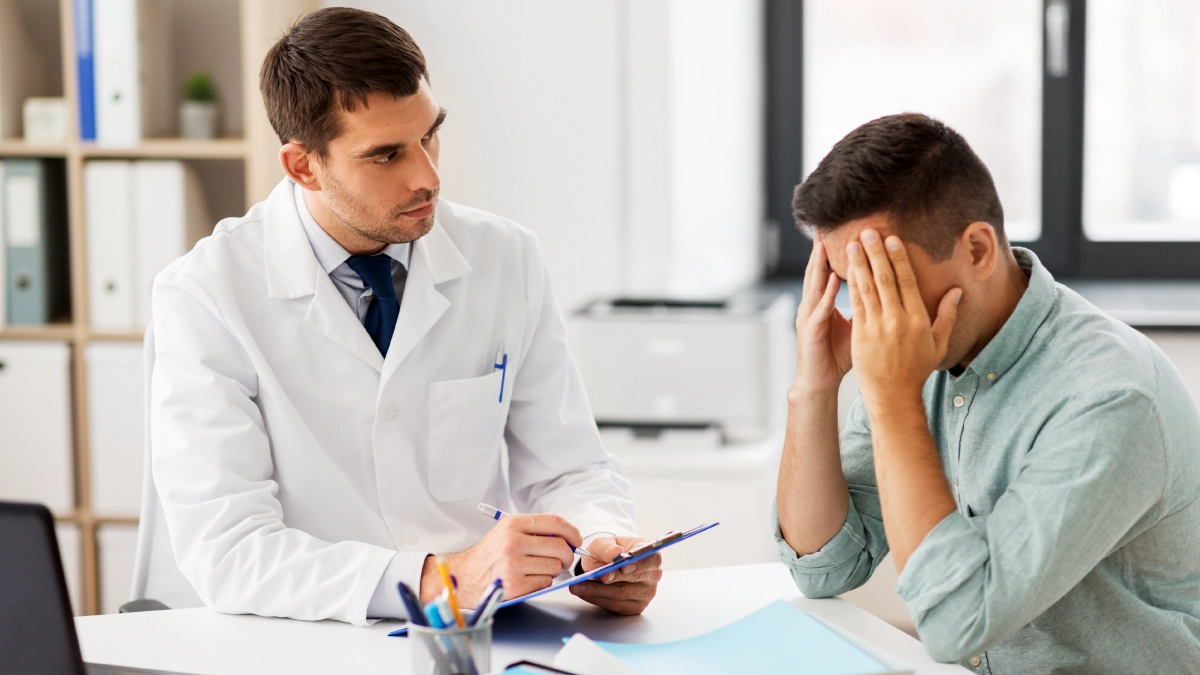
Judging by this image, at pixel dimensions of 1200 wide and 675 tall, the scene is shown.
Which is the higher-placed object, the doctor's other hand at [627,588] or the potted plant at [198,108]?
the potted plant at [198,108]

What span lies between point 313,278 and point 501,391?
32cm

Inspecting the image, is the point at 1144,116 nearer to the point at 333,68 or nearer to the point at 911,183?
the point at 911,183

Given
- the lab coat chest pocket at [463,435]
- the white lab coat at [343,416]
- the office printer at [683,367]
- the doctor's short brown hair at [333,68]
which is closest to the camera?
the white lab coat at [343,416]

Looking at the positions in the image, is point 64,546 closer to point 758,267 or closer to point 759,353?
point 759,353

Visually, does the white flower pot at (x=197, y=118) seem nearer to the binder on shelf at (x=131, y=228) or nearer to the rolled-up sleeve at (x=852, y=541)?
the binder on shelf at (x=131, y=228)

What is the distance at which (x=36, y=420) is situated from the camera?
294 cm

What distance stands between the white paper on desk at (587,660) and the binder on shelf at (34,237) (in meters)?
2.24

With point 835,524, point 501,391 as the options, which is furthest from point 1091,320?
point 501,391

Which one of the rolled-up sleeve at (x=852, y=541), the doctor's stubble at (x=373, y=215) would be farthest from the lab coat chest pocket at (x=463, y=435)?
the rolled-up sleeve at (x=852, y=541)

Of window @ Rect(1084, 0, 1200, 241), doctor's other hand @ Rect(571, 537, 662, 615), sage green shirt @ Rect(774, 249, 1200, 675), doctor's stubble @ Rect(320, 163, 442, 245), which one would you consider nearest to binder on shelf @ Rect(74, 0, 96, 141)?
doctor's stubble @ Rect(320, 163, 442, 245)

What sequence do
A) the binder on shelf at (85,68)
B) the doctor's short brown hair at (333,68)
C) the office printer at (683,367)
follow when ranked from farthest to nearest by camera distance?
the binder on shelf at (85,68)
the office printer at (683,367)
the doctor's short brown hair at (333,68)

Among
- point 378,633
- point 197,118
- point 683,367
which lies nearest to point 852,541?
point 378,633

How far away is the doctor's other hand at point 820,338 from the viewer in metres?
1.42

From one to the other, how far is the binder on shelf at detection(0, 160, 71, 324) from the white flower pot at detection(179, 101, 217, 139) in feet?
1.17
